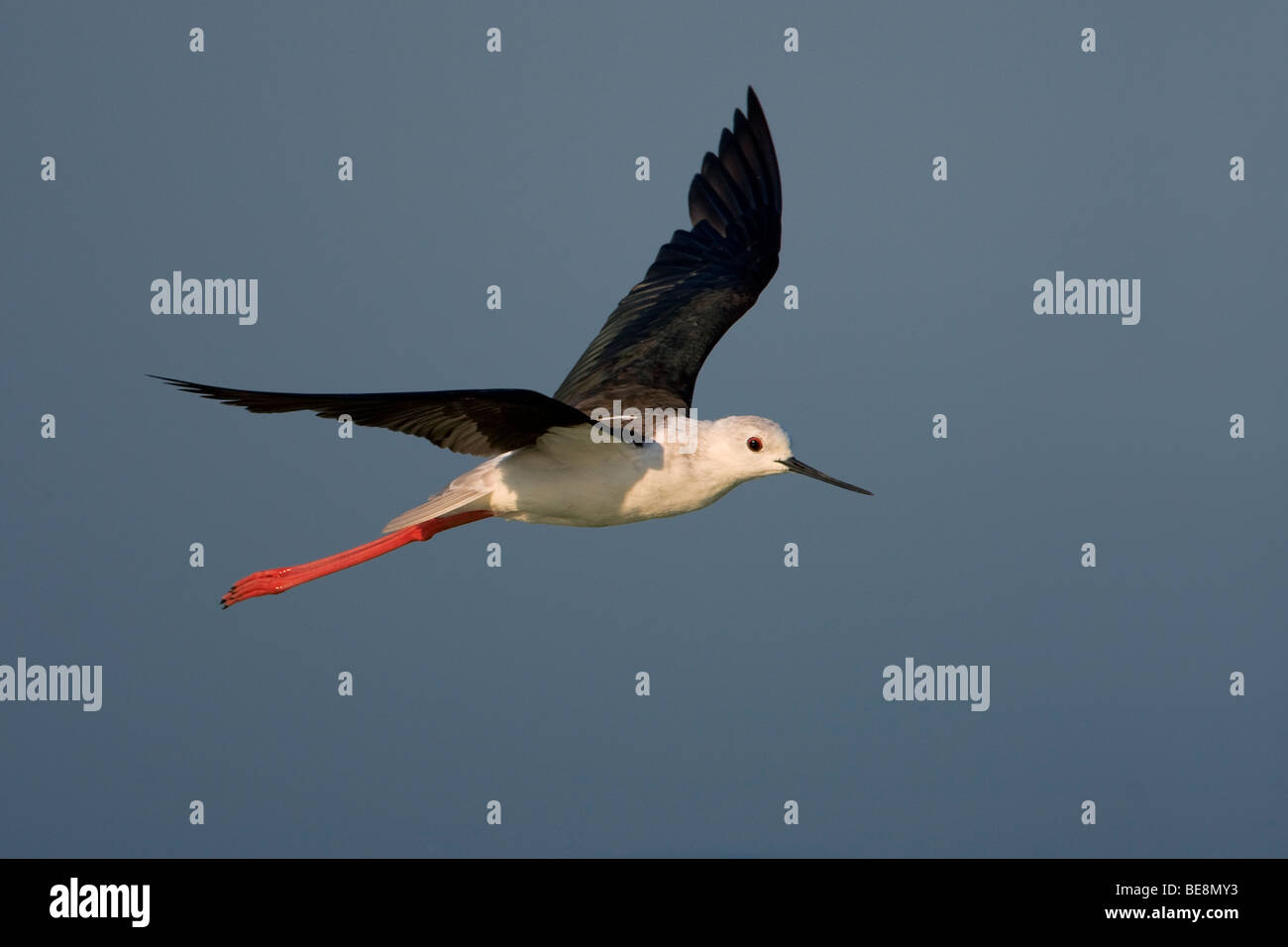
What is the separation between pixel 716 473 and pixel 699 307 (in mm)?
4101

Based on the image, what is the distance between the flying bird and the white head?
0.01 m

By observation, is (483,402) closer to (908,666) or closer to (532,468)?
(532,468)

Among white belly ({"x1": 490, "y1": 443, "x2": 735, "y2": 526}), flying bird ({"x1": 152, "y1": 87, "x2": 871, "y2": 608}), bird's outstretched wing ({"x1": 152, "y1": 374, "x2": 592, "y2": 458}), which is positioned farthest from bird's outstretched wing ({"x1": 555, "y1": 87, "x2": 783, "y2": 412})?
bird's outstretched wing ({"x1": 152, "y1": 374, "x2": 592, "y2": 458})

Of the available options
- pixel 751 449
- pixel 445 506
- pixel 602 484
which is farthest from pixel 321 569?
pixel 751 449

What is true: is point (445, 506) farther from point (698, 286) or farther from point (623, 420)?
point (698, 286)

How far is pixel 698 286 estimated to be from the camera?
16.9 metres

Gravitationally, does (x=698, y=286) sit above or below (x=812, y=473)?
above

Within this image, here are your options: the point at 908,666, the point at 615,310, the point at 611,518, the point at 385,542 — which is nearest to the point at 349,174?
the point at 615,310

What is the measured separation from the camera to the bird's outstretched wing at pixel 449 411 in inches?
401

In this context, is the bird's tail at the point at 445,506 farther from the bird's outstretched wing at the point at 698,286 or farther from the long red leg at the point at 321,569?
the bird's outstretched wing at the point at 698,286

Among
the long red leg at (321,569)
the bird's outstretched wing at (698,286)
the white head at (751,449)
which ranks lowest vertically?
the long red leg at (321,569)

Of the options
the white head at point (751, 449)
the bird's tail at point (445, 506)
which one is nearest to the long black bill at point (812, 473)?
the white head at point (751, 449)

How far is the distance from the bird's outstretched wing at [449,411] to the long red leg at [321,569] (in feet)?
4.88

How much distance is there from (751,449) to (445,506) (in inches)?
105
